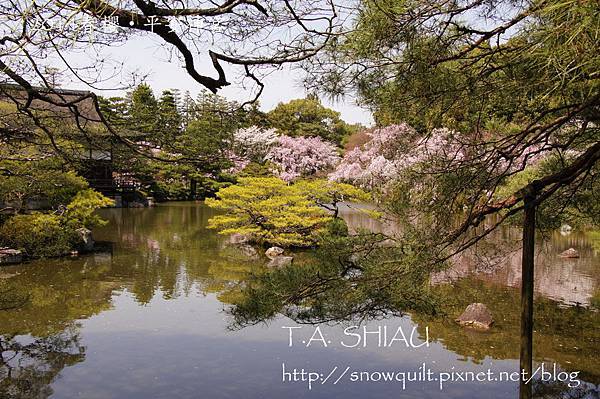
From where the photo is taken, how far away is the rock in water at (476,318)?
5551 millimetres

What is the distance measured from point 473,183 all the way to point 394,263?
609mm

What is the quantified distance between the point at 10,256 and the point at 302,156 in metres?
12.8

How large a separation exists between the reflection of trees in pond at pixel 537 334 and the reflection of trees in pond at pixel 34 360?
2.89m

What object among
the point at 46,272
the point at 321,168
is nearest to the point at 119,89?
the point at 46,272

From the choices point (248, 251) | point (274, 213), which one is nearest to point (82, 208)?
point (248, 251)

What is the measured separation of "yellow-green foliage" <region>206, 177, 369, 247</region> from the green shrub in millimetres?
2923

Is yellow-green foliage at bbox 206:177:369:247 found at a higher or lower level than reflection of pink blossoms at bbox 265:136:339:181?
lower

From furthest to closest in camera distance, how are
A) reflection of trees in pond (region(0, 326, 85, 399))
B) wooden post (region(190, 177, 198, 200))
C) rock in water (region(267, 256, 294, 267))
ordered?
1. wooden post (region(190, 177, 198, 200))
2. rock in water (region(267, 256, 294, 267))
3. reflection of trees in pond (region(0, 326, 85, 399))

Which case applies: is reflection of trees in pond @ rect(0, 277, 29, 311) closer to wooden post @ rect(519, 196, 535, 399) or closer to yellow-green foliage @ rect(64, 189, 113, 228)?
yellow-green foliage @ rect(64, 189, 113, 228)

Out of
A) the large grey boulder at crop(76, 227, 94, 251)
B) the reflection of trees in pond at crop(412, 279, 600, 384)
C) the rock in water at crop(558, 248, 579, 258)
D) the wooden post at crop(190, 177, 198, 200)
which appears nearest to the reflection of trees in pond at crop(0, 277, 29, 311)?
the large grey boulder at crop(76, 227, 94, 251)

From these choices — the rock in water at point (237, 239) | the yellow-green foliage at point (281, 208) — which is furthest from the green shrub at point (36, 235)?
the rock in water at point (237, 239)

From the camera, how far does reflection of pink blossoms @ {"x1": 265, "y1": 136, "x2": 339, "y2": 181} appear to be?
19859 mm

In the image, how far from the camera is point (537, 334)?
5312 millimetres

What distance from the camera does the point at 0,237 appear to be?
855cm
